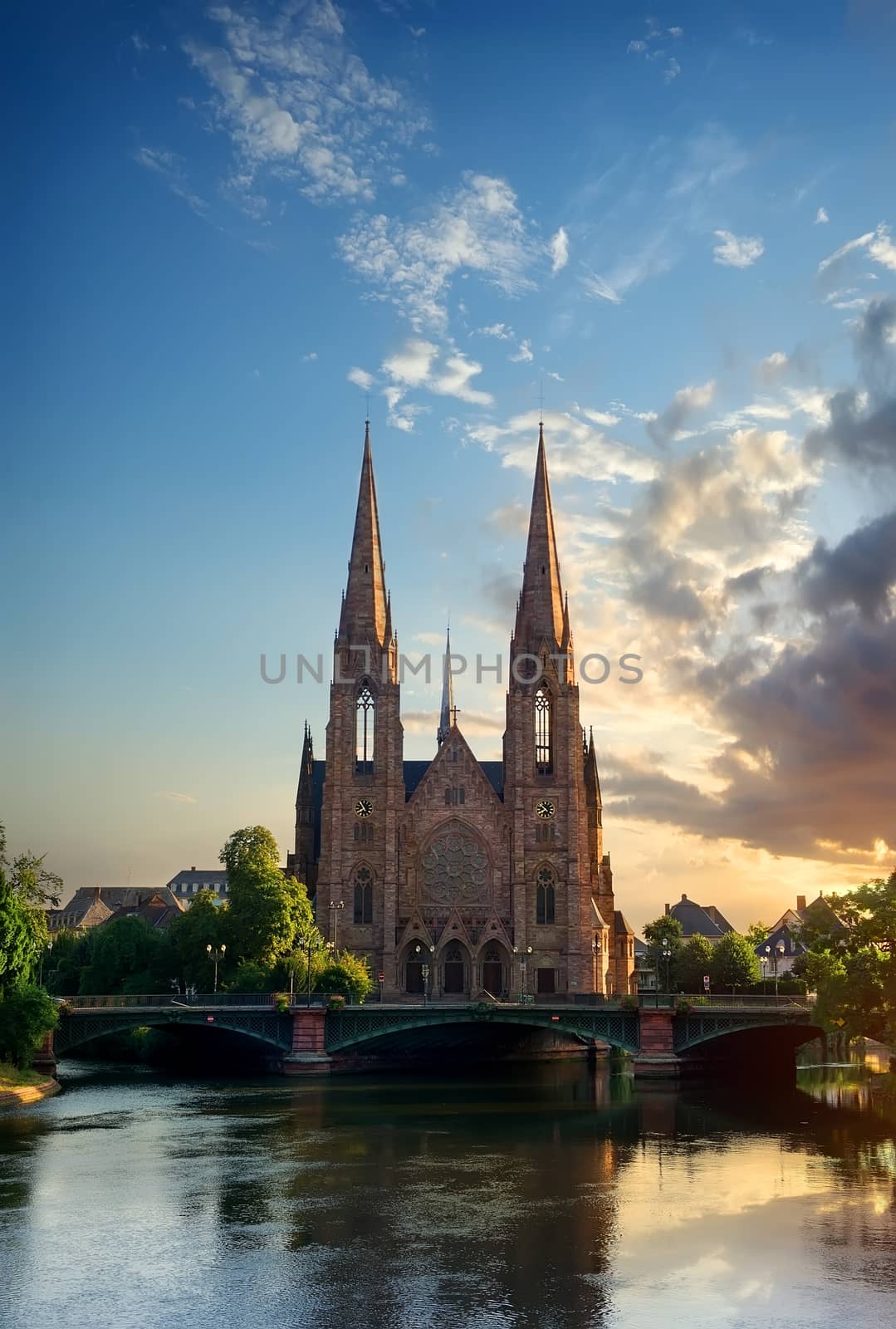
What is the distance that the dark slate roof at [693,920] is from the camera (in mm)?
168000

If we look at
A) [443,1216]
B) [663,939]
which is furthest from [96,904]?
[443,1216]

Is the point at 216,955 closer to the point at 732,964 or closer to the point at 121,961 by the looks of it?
the point at 121,961

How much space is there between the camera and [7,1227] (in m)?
36.3

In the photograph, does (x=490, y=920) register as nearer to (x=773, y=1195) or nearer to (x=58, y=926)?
(x=773, y=1195)

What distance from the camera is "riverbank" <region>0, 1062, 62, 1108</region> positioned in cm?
6044

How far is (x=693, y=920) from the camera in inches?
6658

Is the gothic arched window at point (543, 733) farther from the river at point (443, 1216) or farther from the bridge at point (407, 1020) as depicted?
the river at point (443, 1216)

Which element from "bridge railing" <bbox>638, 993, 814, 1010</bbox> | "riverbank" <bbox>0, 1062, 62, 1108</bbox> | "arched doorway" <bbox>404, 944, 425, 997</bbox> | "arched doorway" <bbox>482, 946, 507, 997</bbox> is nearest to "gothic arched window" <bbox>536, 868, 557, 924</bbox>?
"arched doorway" <bbox>482, 946, 507, 997</bbox>

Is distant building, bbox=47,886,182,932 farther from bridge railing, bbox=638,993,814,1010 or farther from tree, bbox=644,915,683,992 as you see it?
bridge railing, bbox=638,993,814,1010

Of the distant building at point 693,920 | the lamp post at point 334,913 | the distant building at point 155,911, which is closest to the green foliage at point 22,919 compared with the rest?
the lamp post at point 334,913

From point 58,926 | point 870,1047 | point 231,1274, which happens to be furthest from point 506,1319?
point 58,926

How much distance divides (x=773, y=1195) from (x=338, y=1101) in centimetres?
2851

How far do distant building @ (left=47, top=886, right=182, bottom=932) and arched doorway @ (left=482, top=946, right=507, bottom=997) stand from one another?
189 ft

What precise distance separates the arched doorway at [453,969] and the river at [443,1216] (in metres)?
35.8
